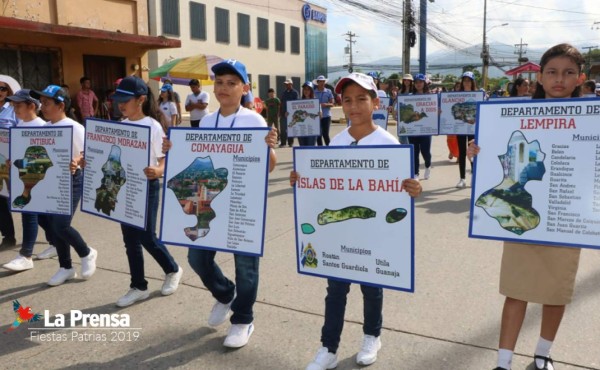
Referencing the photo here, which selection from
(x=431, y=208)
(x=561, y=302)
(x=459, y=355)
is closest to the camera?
(x=561, y=302)

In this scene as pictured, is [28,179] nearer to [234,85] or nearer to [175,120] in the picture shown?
[234,85]

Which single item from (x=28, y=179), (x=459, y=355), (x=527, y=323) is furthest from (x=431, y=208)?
(x=28, y=179)

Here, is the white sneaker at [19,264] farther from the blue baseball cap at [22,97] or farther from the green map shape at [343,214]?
the green map shape at [343,214]

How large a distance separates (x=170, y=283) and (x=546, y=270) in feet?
9.21

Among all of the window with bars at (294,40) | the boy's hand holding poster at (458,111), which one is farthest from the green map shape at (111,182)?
the window with bars at (294,40)

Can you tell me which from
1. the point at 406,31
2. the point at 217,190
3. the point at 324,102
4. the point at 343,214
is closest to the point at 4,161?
the point at 217,190

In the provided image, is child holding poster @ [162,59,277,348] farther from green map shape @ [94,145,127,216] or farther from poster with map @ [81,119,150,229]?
green map shape @ [94,145,127,216]

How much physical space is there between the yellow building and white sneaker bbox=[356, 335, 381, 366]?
12.6 metres

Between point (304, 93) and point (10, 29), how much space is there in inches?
297

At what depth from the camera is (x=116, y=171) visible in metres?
3.86

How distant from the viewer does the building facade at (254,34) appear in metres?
29.4

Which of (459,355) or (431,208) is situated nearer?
(459,355)

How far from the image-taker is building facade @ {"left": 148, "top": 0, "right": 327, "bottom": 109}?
29.4m

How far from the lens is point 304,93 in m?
11.8
